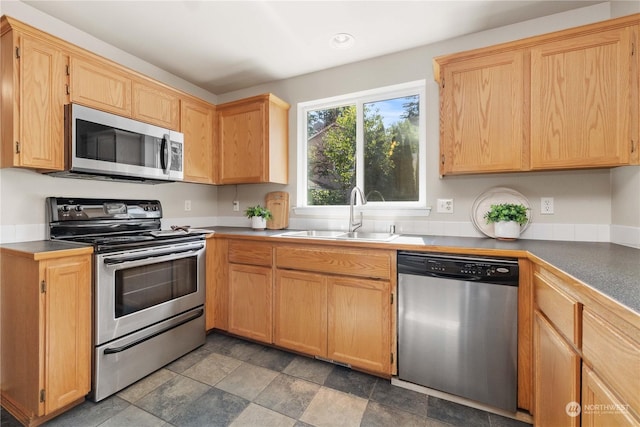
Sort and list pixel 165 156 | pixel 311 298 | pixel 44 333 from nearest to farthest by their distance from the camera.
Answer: pixel 44 333
pixel 311 298
pixel 165 156

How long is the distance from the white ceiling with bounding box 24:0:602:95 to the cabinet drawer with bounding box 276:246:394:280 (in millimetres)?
1634

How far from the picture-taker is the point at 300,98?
9.39 ft

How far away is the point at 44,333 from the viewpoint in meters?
Answer: 1.45

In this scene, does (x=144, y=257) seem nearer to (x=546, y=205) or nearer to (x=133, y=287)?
(x=133, y=287)

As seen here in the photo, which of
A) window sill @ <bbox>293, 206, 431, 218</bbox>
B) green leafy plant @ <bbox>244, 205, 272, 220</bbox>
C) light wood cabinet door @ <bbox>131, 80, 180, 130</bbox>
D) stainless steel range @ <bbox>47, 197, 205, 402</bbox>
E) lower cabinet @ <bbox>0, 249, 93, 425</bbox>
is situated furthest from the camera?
green leafy plant @ <bbox>244, 205, 272, 220</bbox>

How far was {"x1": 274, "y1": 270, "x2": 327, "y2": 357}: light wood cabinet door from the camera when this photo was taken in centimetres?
202

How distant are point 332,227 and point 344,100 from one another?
124 cm

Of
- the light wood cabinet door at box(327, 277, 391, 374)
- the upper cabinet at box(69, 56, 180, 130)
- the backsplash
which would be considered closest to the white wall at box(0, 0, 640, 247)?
the backsplash

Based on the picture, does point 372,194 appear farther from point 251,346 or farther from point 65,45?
point 65,45

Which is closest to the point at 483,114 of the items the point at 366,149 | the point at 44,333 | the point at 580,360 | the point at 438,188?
the point at 438,188

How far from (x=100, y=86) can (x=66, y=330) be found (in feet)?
5.16

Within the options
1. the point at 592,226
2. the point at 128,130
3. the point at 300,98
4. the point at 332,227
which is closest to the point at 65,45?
the point at 128,130

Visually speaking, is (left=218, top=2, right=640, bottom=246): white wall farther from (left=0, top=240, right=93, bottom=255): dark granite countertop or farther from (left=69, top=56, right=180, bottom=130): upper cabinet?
(left=0, top=240, right=93, bottom=255): dark granite countertop

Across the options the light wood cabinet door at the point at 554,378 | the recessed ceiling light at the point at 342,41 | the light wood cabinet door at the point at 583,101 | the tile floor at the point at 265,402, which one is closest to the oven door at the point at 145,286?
the tile floor at the point at 265,402
